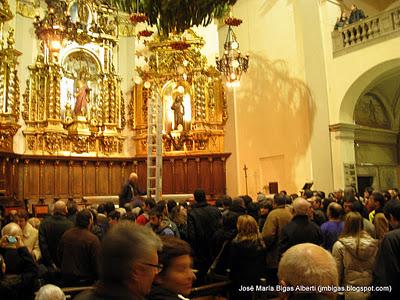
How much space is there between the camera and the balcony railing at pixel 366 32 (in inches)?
424

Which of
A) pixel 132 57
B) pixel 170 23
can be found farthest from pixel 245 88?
pixel 170 23

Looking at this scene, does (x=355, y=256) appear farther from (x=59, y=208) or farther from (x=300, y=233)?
(x=59, y=208)

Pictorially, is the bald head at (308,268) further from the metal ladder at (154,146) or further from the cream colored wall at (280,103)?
the cream colored wall at (280,103)

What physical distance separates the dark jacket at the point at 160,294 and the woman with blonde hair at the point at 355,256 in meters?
2.10

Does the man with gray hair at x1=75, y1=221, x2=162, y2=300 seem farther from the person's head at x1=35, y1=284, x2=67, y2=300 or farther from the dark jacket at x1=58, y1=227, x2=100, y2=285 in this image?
the dark jacket at x1=58, y1=227, x2=100, y2=285

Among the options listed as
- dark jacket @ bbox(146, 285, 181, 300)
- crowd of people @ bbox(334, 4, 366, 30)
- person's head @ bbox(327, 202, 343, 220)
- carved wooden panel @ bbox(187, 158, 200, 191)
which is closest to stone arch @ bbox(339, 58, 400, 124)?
crowd of people @ bbox(334, 4, 366, 30)

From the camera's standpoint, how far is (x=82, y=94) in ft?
49.9

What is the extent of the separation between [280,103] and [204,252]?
30.1 feet

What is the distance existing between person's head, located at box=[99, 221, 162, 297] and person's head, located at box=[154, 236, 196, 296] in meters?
0.43

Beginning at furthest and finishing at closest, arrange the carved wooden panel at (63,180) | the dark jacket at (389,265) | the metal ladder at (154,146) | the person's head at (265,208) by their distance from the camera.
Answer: the carved wooden panel at (63,180), the metal ladder at (154,146), the person's head at (265,208), the dark jacket at (389,265)

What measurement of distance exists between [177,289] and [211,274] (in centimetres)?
273

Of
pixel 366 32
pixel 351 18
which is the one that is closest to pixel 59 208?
pixel 366 32

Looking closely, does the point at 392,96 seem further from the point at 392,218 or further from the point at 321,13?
the point at 392,218

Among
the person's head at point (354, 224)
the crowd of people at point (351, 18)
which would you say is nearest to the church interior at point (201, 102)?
the crowd of people at point (351, 18)
